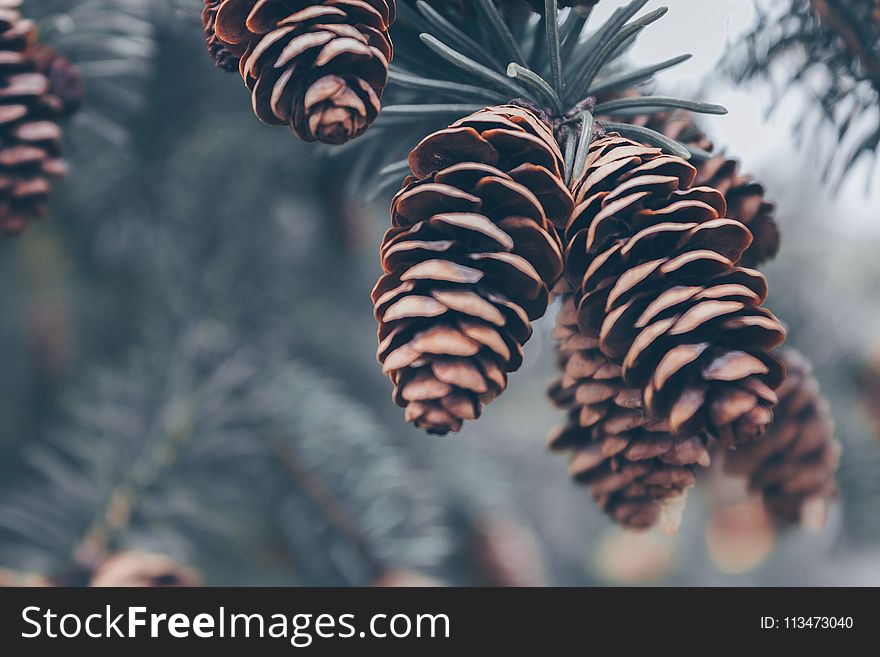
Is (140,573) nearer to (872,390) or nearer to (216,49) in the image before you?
(216,49)

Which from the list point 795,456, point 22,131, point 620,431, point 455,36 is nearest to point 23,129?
point 22,131

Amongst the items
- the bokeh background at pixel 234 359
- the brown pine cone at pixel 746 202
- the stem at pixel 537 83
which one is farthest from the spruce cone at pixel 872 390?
the stem at pixel 537 83

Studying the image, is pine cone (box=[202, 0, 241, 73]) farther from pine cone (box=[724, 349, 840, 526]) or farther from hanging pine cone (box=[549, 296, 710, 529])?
pine cone (box=[724, 349, 840, 526])

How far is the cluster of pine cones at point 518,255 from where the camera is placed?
0.94 ft

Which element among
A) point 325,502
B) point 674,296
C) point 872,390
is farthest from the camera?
point 872,390

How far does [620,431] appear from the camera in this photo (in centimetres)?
33

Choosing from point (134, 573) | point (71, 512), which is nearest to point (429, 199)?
point (134, 573)

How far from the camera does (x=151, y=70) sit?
2.32 ft

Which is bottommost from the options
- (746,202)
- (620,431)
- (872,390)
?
(620,431)

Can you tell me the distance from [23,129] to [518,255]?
0.31 m

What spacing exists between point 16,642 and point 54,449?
1.15 feet

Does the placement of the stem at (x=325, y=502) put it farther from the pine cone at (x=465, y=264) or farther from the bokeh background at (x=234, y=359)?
the pine cone at (x=465, y=264)

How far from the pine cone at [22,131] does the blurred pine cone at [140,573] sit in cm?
23

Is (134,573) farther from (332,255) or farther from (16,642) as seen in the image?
(332,255)
